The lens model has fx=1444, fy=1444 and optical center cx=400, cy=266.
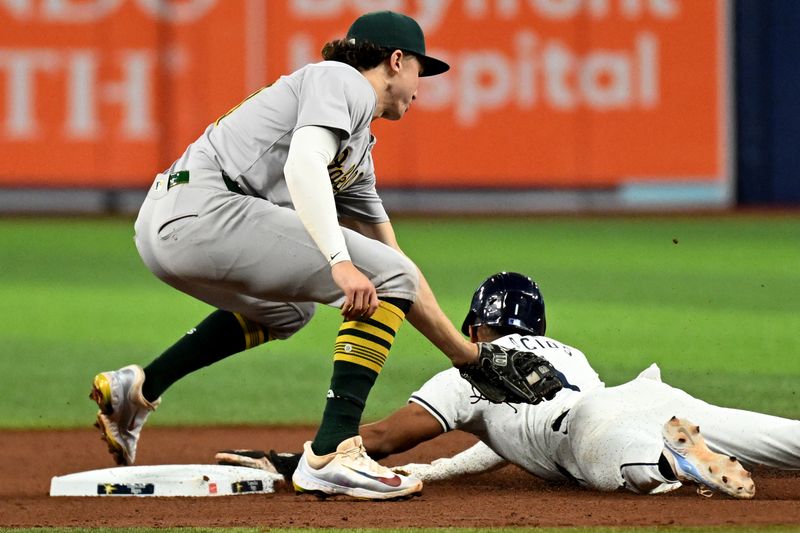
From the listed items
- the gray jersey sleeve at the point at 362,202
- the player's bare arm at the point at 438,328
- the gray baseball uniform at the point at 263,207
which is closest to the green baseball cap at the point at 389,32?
the gray baseball uniform at the point at 263,207

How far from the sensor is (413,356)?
888 centimetres

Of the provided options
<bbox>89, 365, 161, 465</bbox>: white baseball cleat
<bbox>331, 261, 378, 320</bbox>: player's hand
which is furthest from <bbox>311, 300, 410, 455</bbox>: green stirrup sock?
<bbox>89, 365, 161, 465</bbox>: white baseball cleat

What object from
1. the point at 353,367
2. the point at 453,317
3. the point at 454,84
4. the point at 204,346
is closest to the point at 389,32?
the point at 353,367

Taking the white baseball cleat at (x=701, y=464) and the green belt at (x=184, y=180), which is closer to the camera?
the white baseball cleat at (x=701, y=464)

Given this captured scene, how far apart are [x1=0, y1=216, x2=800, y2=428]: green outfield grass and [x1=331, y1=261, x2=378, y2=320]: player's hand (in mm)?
2604

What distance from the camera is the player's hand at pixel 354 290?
4.36 meters

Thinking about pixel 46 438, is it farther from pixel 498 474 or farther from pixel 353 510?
pixel 353 510

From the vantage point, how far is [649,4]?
18.5 meters

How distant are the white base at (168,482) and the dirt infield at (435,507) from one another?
0.07m

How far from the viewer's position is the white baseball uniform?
4551 mm

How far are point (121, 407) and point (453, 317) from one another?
15.5 ft

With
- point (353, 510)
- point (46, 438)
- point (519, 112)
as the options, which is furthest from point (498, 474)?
point (519, 112)

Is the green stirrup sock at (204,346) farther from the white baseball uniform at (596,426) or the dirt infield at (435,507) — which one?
the white baseball uniform at (596,426)

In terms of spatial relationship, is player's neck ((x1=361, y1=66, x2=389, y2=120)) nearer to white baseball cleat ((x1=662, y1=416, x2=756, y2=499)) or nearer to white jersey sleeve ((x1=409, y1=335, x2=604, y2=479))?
white jersey sleeve ((x1=409, y1=335, x2=604, y2=479))
